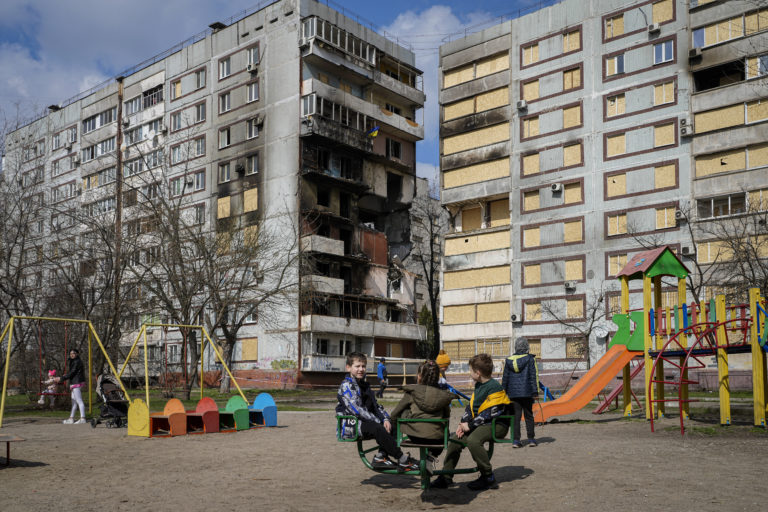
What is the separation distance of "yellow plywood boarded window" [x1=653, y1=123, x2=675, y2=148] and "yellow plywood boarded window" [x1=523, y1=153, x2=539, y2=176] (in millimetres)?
7818

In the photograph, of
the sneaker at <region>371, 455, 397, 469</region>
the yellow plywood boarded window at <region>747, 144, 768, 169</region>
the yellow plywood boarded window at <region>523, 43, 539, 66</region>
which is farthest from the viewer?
the yellow plywood boarded window at <region>523, 43, 539, 66</region>

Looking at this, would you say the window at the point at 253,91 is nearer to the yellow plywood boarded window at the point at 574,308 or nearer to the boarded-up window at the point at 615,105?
the boarded-up window at the point at 615,105

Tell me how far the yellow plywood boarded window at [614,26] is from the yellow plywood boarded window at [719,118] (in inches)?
297

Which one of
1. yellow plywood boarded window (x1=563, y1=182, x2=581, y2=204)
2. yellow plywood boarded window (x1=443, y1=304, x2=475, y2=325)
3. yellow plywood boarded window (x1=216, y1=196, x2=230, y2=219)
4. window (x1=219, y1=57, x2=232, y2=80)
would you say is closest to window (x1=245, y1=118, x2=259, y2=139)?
window (x1=219, y1=57, x2=232, y2=80)

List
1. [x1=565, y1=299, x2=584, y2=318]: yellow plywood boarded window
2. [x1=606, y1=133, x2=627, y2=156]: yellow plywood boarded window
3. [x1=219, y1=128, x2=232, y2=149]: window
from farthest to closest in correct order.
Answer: [x1=219, y1=128, x2=232, y2=149]: window
[x1=565, y1=299, x2=584, y2=318]: yellow plywood boarded window
[x1=606, y1=133, x2=627, y2=156]: yellow plywood boarded window

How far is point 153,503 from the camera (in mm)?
8297

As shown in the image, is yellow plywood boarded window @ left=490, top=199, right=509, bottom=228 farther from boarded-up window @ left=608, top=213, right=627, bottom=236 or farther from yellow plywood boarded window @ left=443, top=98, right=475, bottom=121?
boarded-up window @ left=608, top=213, right=627, bottom=236

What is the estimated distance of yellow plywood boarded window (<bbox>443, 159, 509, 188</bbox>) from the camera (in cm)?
5272

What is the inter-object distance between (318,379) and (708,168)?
2712 cm

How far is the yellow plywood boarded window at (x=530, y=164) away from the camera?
51.1m

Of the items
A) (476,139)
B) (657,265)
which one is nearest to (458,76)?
(476,139)

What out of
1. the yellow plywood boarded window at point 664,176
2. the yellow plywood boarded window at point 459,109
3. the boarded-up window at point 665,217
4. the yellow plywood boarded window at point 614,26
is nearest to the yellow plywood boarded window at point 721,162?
the yellow plywood boarded window at point 664,176

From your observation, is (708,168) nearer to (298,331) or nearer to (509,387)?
(298,331)

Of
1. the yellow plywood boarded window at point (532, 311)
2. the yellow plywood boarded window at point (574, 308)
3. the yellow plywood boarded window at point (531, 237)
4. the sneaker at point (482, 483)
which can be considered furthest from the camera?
the yellow plywood boarded window at point (531, 237)
